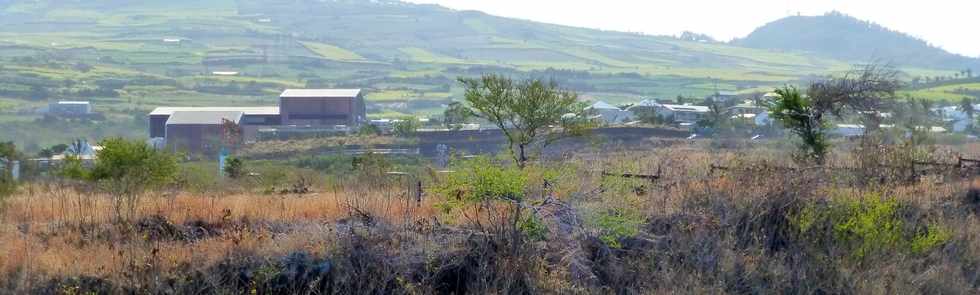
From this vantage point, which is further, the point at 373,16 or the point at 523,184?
the point at 373,16

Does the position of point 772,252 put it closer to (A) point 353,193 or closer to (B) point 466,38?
(A) point 353,193

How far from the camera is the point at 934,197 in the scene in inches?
640

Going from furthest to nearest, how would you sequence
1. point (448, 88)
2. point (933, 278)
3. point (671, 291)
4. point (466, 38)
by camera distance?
point (466, 38) → point (448, 88) → point (933, 278) → point (671, 291)

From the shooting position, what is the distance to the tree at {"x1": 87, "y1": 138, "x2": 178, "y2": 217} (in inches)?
617

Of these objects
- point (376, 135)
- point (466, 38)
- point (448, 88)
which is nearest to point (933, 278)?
point (376, 135)

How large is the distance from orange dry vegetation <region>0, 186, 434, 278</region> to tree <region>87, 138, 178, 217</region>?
108cm

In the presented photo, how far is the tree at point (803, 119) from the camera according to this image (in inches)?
828

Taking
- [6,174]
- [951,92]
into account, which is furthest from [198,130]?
[951,92]

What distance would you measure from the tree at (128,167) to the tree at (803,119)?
37.1 feet

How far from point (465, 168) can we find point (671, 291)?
2.63 m

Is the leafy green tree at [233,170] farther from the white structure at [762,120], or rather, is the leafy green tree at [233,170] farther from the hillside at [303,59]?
the hillside at [303,59]

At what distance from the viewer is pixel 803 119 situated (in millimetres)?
21484

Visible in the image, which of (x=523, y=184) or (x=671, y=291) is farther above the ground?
(x=523, y=184)

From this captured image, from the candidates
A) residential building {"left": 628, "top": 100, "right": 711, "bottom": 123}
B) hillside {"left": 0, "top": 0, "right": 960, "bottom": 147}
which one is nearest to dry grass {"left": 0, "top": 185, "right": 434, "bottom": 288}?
residential building {"left": 628, "top": 100, "right": 711, "bottom": 123}
